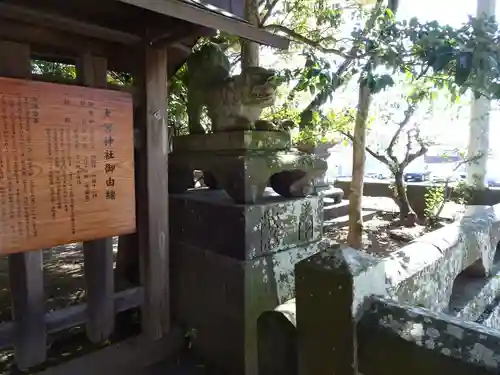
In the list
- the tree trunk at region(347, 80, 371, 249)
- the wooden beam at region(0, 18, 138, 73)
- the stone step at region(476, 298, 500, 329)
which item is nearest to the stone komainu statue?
the wooden beam at region(0, 18, 138, 73)

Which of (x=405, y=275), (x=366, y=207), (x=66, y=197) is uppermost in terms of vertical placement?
(x=66, y=197)

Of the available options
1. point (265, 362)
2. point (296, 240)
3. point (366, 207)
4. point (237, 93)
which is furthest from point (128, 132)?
point (366, 207)

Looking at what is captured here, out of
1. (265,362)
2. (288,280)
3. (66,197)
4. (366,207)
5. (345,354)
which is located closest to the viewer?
(345,354)

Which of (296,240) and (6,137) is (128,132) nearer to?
(6,137)

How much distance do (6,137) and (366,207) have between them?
10.6m

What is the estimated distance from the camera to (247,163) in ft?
7.63

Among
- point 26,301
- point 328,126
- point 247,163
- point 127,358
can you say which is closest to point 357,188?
point 328,126

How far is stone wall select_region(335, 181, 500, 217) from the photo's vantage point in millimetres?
8477

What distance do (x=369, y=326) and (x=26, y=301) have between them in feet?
6.21

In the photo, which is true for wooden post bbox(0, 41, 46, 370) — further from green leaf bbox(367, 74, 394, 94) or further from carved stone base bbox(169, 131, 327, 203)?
green leaf bbox(367, 74, 394, 94)

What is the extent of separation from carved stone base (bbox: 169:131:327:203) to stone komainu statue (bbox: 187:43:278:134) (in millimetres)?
120

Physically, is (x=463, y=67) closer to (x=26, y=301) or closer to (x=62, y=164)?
(x=62, y=164)

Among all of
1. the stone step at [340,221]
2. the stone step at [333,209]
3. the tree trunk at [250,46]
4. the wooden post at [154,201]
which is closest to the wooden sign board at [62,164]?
the wooden post at [154,201]

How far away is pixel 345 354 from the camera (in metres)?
1.38
